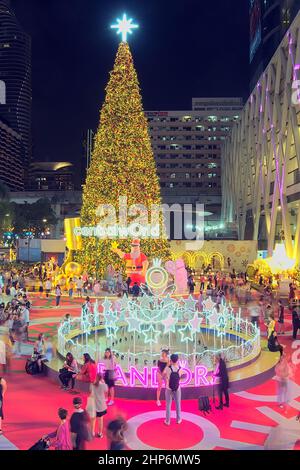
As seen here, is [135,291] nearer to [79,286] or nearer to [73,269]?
[79,286]

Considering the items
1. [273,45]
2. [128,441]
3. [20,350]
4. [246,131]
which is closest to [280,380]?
[128,441]

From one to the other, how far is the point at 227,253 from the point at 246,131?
2292 cm

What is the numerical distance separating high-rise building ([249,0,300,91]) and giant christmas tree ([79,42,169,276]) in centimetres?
3086

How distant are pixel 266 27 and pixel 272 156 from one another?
28273 mm

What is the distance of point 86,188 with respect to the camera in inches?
1132

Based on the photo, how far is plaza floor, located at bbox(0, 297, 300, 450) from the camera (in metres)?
7.40

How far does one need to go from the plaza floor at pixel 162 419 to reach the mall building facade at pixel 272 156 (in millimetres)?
27496

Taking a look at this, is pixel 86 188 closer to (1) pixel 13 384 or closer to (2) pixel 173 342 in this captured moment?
(2) pixel 173 342

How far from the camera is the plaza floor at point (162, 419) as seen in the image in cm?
740

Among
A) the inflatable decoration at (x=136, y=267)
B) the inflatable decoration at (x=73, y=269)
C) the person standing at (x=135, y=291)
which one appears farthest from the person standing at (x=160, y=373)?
the inflatable decoration at (x=73, y=269)

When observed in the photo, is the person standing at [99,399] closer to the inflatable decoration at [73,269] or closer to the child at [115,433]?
the child at [115,433]

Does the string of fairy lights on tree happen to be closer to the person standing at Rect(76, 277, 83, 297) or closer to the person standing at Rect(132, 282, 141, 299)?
the person standing at Rect(76, 277, 83, 297)

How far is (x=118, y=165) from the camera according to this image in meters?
28.4

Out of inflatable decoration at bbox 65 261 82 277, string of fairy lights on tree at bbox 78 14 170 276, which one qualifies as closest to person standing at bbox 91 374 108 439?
inflatable decoration at bbox 65 261 82 277
